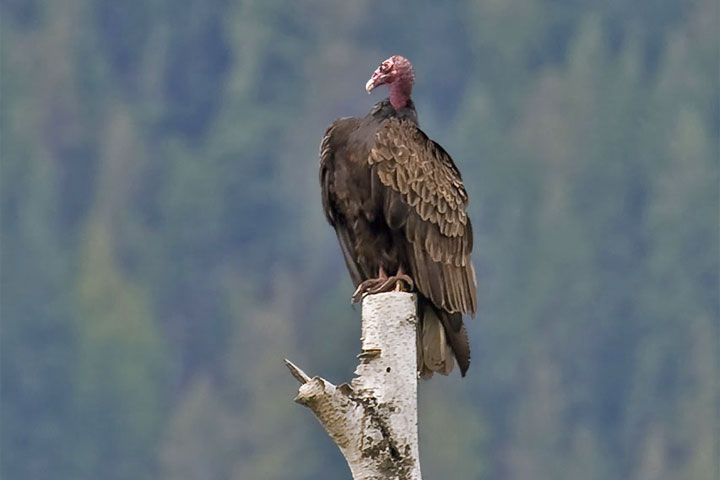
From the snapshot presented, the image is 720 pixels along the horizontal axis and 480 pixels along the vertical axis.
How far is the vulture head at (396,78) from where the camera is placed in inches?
297

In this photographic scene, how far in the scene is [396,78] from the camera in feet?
24.8

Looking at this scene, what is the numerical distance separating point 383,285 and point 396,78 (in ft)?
3.96

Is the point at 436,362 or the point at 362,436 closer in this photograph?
the point at 362,436

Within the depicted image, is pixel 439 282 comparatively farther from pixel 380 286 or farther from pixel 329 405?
pixel 329 405

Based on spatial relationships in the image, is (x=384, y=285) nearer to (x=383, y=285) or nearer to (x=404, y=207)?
(x=383, y=285)

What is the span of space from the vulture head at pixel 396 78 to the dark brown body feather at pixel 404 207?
6 cm

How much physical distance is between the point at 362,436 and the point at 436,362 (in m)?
1.37

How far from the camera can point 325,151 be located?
7.59m

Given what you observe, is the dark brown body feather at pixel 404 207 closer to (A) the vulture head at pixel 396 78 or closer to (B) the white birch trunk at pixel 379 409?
(A) the vulture head at pixel 396 78

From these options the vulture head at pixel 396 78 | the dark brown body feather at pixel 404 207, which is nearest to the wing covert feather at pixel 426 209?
the dark brown body feather at pixel 404 207

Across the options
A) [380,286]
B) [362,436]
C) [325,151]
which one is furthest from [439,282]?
[362,436]

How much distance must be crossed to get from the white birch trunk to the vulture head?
1.79 meters

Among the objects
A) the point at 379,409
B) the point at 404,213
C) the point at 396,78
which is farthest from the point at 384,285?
the point at 379,409

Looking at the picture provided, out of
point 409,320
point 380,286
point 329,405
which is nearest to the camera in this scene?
point 329,405
